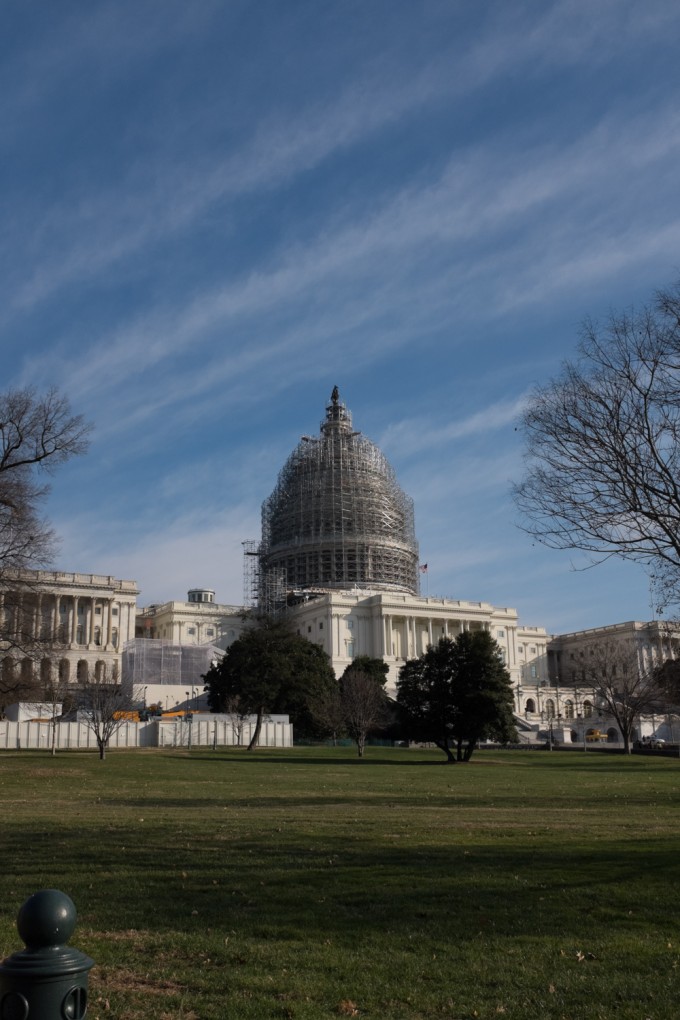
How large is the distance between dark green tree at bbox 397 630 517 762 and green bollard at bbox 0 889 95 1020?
47578 mm

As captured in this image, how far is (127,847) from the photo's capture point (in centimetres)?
1422

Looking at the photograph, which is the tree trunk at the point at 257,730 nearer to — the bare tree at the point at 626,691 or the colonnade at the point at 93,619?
the bare tree at the point at 626,691

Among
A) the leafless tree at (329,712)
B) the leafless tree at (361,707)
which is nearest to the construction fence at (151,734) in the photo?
the leafless tree at (329,712)

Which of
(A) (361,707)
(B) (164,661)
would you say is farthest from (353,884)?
(B) (164,661)

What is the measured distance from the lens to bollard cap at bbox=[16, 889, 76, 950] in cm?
390

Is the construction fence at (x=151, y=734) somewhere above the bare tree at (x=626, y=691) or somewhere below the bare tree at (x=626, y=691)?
below

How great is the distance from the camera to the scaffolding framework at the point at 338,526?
427 feet

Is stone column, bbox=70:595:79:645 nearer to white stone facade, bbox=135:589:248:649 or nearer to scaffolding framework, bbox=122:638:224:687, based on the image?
scaffolding framework, bbox=122:638:224:687

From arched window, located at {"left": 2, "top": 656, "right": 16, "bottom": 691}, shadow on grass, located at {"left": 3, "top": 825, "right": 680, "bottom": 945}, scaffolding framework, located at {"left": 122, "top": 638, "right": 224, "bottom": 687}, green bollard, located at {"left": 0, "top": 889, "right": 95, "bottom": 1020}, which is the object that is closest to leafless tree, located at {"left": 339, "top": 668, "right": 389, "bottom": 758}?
arched window, located at {"left": 2, "top": 656, "right": 16, "bottom": 691}

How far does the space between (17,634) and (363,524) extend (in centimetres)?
9737

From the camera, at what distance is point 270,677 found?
62.2m

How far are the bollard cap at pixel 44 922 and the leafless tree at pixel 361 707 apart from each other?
52.6 metres

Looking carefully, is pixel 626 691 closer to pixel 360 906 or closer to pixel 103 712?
pixel 103 712

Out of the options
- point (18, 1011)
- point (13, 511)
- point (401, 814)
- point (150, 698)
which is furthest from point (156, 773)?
point (150, 698)
